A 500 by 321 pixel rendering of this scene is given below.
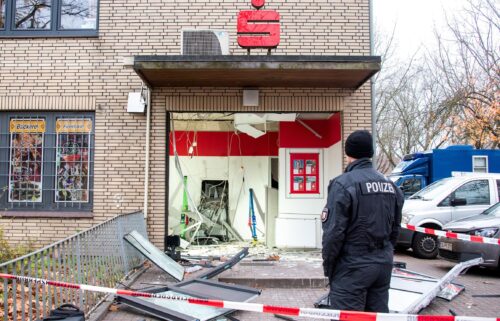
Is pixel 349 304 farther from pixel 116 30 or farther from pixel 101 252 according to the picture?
pixel 116 30

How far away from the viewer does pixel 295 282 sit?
288 inches

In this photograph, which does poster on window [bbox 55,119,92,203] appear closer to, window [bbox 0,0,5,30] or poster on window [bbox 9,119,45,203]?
poster on window [bbox 9,119,45,203]

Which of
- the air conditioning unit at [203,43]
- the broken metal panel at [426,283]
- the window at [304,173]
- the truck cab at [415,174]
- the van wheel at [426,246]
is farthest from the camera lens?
the truck cab at [415,174]

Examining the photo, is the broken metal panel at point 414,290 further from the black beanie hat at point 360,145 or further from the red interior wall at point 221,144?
the red interior wall at point 221,144

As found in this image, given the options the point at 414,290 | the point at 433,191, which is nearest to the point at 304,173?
the point at 433,191

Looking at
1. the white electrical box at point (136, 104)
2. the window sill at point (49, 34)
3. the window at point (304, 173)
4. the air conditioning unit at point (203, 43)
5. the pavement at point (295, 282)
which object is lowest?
the pavement at point (295, 282)

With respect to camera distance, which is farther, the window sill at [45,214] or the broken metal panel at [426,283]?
the window sill at [45,214]

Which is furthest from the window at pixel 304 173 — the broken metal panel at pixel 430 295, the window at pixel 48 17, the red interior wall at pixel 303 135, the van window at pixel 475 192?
the window at pixel 48 17

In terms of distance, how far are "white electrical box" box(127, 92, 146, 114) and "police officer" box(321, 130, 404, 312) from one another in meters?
6.29

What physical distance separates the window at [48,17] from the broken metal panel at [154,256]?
185 inches

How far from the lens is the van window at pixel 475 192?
10438 mm

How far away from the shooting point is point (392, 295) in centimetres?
612

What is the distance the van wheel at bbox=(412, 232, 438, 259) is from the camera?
10094 mm

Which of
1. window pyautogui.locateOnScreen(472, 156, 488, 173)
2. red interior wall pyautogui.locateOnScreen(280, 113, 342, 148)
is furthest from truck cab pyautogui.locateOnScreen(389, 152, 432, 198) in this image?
red interior wall pyautogui.locateOnScreen(280, 113, 342, 148)
